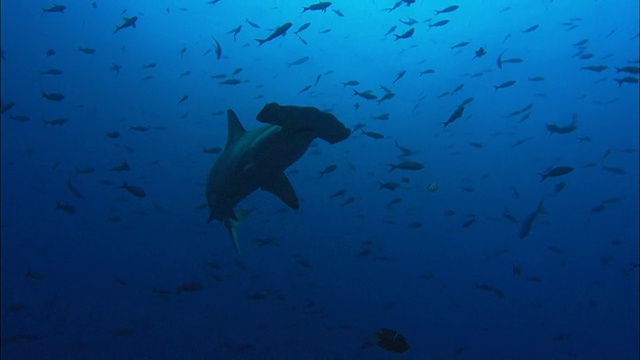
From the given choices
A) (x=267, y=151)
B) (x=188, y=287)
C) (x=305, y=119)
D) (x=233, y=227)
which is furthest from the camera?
(x=188, y=287)

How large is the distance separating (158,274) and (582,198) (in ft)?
104

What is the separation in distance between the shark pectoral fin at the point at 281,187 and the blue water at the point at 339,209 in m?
11.2

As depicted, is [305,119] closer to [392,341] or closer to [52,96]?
[392,341]

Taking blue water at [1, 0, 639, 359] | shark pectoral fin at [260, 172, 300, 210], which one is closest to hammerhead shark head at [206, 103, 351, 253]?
shark pectoral fin at [260, 172, 300, 210]

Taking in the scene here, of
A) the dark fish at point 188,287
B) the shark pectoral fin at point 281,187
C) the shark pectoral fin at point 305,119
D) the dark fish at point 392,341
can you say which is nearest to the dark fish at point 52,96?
the dark fish at point 188,287

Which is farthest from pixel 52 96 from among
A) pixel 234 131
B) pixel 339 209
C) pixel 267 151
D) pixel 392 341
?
pixel 339 209

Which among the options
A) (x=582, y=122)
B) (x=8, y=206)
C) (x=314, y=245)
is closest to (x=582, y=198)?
(x=582, y=122)

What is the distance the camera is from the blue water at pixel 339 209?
17984mm

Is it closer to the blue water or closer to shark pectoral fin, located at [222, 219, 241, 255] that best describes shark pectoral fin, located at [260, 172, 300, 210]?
shark pectoral fin, located at [222, 219, 241, 255]

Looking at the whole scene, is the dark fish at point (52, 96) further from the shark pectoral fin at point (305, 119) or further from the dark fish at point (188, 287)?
the shark pectoral fin at point (305, 119)

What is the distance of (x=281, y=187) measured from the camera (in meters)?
5.36

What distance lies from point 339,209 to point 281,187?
1977 cm

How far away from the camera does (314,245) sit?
23203 mm

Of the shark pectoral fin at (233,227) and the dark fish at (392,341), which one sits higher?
the dark fish at (392,341)
